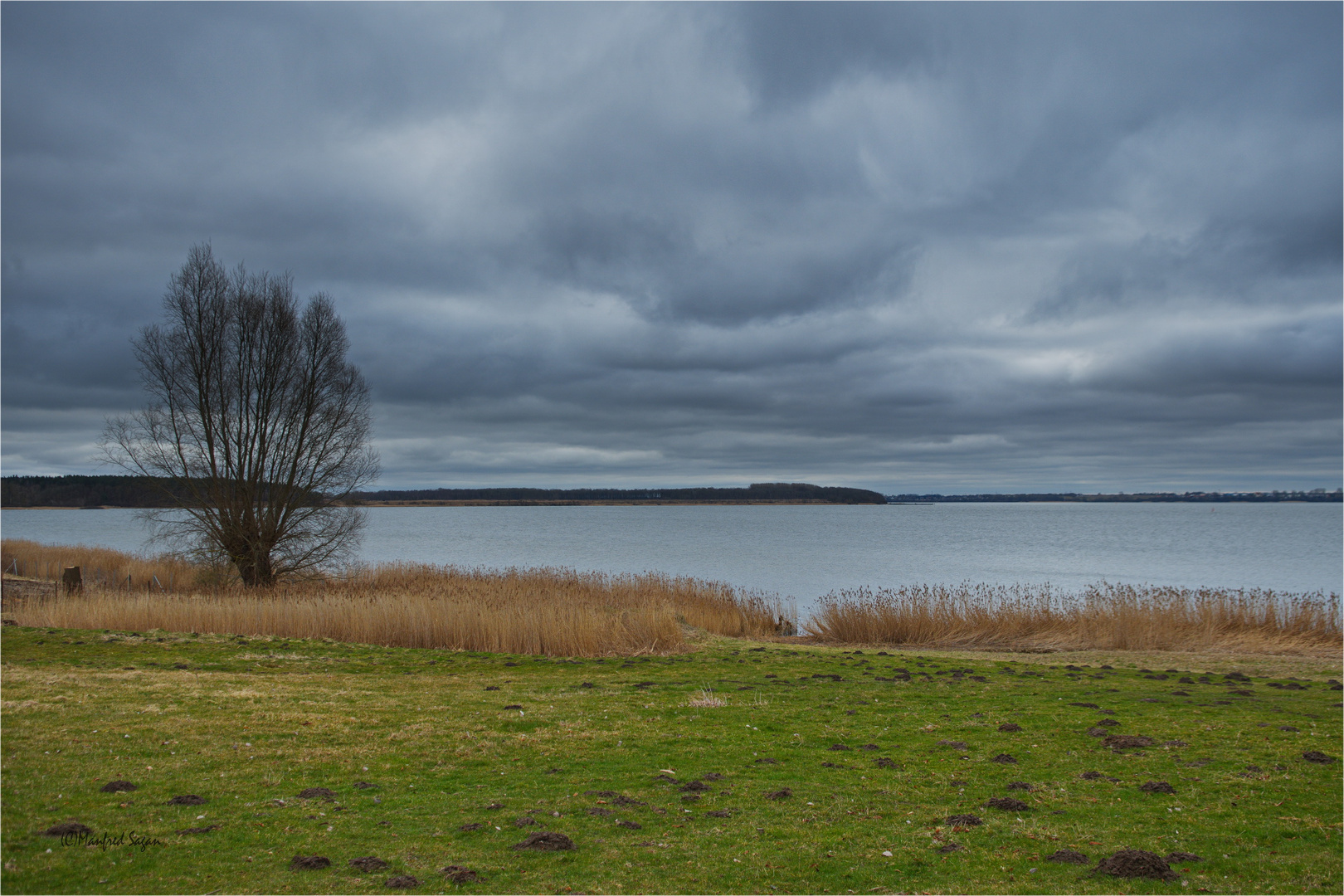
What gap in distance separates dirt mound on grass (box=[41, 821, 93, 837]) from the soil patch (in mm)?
660

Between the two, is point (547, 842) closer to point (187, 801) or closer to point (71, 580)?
point (187, 801)

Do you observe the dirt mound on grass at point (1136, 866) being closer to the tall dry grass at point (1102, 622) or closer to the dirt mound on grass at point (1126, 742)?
the dirt mound on grass at point (1126, 742)

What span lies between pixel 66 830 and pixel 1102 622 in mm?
20184

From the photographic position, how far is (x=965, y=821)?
238 inches

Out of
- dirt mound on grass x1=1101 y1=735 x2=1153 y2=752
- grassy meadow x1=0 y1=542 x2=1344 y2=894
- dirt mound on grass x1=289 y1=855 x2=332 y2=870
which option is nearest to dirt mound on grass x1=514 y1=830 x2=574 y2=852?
grassy meadow x1=0 y1=542 x2=1344 y2=894

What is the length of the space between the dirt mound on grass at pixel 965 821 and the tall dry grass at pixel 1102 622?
1434 cm

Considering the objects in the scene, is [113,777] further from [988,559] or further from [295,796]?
[988,559]

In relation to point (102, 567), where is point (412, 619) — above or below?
above

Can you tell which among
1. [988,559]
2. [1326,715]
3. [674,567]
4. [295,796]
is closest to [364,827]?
[295,796]

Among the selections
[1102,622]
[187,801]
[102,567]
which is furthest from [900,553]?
[187,801]

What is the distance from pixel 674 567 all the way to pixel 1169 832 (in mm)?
38667

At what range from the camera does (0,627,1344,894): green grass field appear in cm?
501

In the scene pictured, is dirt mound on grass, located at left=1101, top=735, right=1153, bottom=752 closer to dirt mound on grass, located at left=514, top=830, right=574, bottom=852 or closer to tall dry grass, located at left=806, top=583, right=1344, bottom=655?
dirt mound on grass, located at left=514, top=830, right=574, bottom=852

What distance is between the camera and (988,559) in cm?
5078
